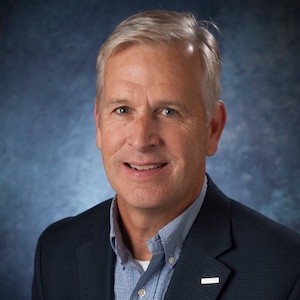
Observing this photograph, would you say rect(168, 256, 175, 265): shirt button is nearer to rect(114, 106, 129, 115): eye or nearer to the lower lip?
the lower lip

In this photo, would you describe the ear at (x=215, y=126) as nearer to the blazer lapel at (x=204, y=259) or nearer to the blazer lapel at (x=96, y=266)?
the blazer lapel at (x=204, y=259)

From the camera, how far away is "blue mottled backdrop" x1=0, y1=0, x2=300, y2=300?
20.7 feet

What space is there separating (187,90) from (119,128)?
0.33 meters

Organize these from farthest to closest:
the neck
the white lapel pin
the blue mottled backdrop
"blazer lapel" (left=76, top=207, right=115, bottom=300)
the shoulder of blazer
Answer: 1. the blue mottled backdrop
2. the shoulder of blazer
3. "blazer lapel" (left=76, top=207, right=115, bottom=300)
4. the neck
5. the white lapel pin

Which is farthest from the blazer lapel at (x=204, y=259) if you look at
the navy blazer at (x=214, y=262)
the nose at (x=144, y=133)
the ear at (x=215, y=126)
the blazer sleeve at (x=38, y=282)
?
the blazer sleeve at (x=38, y=282)

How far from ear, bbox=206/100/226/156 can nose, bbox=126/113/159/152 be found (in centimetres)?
32

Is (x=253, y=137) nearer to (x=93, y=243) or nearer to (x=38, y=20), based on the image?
(x=38, y=20)

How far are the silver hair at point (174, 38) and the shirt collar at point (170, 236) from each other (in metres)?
0.43

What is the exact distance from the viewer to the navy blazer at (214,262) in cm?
324

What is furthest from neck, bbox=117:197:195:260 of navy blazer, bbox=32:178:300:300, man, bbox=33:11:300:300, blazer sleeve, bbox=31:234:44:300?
blazer sleeve, bbox=31:234:44:300

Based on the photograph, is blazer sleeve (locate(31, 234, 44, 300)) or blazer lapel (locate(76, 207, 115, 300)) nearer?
blazer lapel (locate(76, 207, 115, 300))

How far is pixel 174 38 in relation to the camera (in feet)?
10.7

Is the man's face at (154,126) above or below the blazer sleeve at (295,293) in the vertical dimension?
above

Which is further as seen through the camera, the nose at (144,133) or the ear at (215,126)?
the ear at (215,126)
